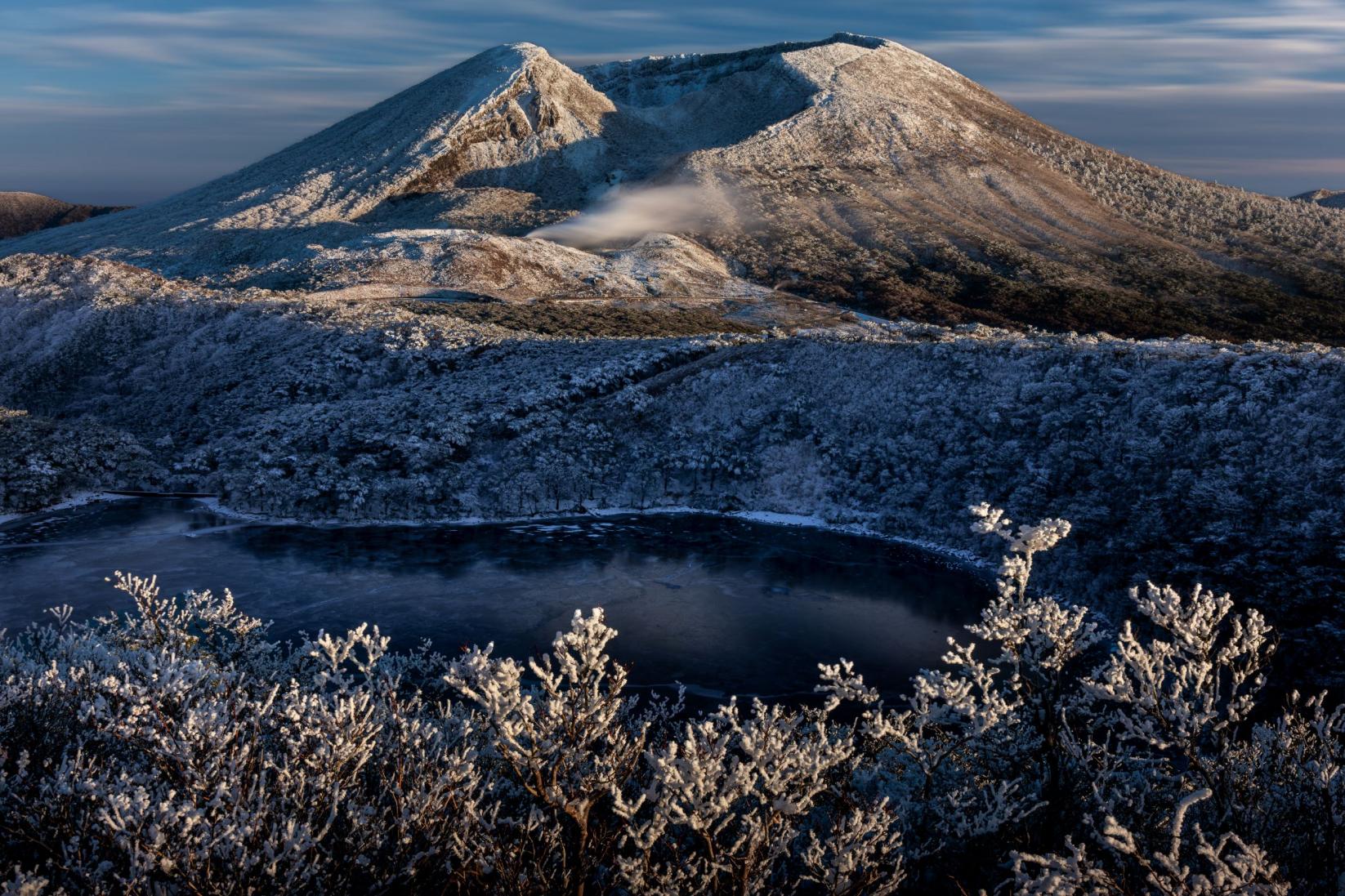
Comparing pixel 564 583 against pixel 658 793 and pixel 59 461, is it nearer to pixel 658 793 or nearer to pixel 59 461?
pixel 658 793

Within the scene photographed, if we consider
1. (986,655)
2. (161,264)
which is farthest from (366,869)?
(161,264)

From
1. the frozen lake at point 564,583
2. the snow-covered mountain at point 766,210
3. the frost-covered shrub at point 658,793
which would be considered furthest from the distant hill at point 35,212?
the frost-covered shrub at point 658,793

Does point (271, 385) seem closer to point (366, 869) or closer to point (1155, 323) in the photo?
point (366, 869)

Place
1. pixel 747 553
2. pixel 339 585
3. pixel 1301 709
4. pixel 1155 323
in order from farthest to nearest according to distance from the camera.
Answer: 1. pixel 1155 323
2. pixel 747 553
3. pixel 339 585
4. pixel 1301 709

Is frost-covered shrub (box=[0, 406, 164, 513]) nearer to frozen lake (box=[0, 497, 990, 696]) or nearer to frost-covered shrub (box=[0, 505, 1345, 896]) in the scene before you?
frozen lake (box=[0, 497, 990, 696])

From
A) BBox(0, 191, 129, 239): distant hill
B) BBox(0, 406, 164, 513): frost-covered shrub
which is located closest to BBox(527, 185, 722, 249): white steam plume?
BBox(0, 406, 164, 513): frost-covered shrub

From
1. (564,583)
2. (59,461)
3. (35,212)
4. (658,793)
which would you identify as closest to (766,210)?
(59,461)
